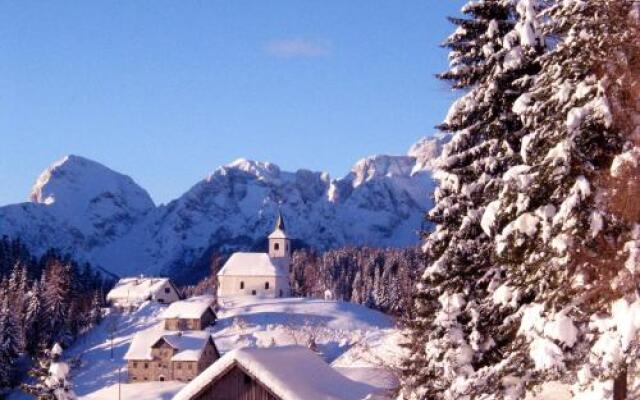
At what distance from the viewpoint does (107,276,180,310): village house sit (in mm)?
162125

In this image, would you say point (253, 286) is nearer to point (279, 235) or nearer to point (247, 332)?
point (279, 235)

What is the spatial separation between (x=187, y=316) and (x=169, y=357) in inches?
954

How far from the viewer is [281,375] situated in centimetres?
3027

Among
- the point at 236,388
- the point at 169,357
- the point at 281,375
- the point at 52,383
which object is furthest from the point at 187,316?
the point at 281,375

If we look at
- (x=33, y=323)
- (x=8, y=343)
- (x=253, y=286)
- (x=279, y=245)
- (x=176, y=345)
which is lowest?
(x=176, y=345)

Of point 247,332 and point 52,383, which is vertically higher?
point 247,332

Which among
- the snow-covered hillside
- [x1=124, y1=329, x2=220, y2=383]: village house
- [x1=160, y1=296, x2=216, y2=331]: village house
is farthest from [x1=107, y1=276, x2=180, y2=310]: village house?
[x1=124, y1=329, x2=220, y2=383]: village house

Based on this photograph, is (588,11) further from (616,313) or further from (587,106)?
(616,313)

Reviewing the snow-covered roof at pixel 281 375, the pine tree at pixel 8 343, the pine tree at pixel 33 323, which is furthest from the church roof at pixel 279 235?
the snow-covered roof at pixel 281 375

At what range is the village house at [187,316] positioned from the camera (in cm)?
12244

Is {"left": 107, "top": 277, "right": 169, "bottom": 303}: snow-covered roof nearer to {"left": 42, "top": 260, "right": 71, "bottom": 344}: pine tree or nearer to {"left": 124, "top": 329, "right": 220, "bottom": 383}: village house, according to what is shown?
{"left": 42, "top": 260, "right": 71, "bottom": 344}: pine tree

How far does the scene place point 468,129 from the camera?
2262 cm

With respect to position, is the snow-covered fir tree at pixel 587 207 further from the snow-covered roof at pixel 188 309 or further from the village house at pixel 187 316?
the snow-covered roof at pixel 188 309

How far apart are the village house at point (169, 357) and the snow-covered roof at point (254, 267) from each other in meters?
63.9
